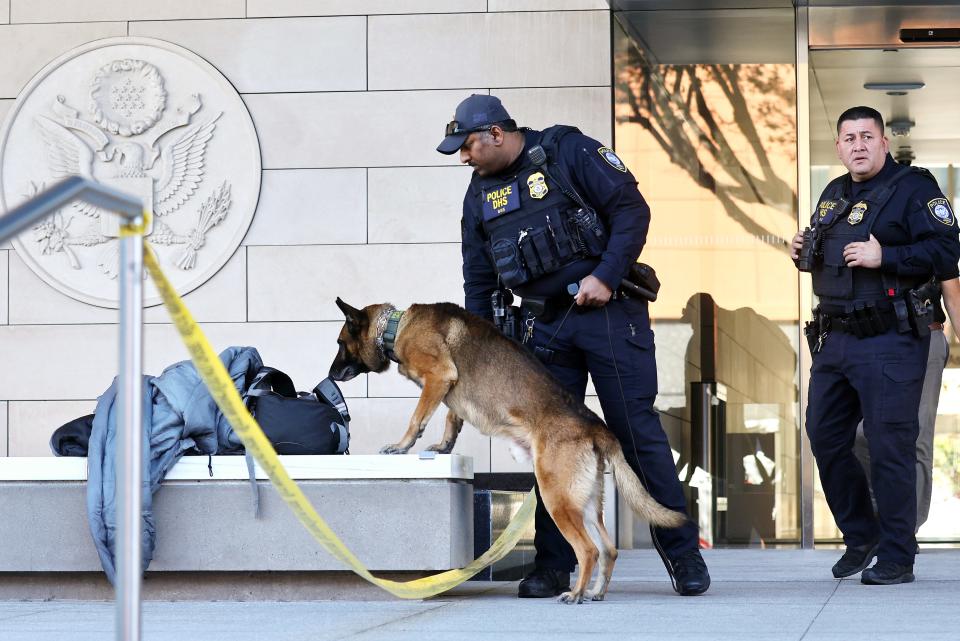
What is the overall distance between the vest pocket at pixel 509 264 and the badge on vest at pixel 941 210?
1.72 m

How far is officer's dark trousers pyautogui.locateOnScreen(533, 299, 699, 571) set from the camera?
493 cm

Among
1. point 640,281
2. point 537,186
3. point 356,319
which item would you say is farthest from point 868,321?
point 356,319

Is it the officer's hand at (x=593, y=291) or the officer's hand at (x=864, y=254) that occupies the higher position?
the officer's hand at (x=864, y=254)

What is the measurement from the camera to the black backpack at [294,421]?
5.19 metres

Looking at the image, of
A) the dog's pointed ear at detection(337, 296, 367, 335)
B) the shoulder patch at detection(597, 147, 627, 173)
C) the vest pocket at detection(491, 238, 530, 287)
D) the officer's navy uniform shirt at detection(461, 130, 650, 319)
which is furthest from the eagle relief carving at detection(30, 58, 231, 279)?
the shoulder patch at detection(597, 147, 627, 173)

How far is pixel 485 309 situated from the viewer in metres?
5.32

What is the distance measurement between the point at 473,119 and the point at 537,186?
0.36 metres

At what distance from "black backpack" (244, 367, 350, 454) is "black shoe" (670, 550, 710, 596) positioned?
1463mm

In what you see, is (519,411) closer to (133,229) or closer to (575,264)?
(575,264)

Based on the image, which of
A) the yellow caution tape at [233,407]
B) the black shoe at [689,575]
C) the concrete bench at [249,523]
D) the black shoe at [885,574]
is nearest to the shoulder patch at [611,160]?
the concrete bench at [249,523]

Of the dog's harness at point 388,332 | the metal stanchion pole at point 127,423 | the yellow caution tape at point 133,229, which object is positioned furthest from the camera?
the dog's harness at point 388,332

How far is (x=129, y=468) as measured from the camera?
8.18ft

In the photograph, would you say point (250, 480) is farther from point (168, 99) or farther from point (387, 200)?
point (168, 99)

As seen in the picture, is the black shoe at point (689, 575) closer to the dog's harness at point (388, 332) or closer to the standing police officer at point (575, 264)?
the standing police officer at point (575, 264)
